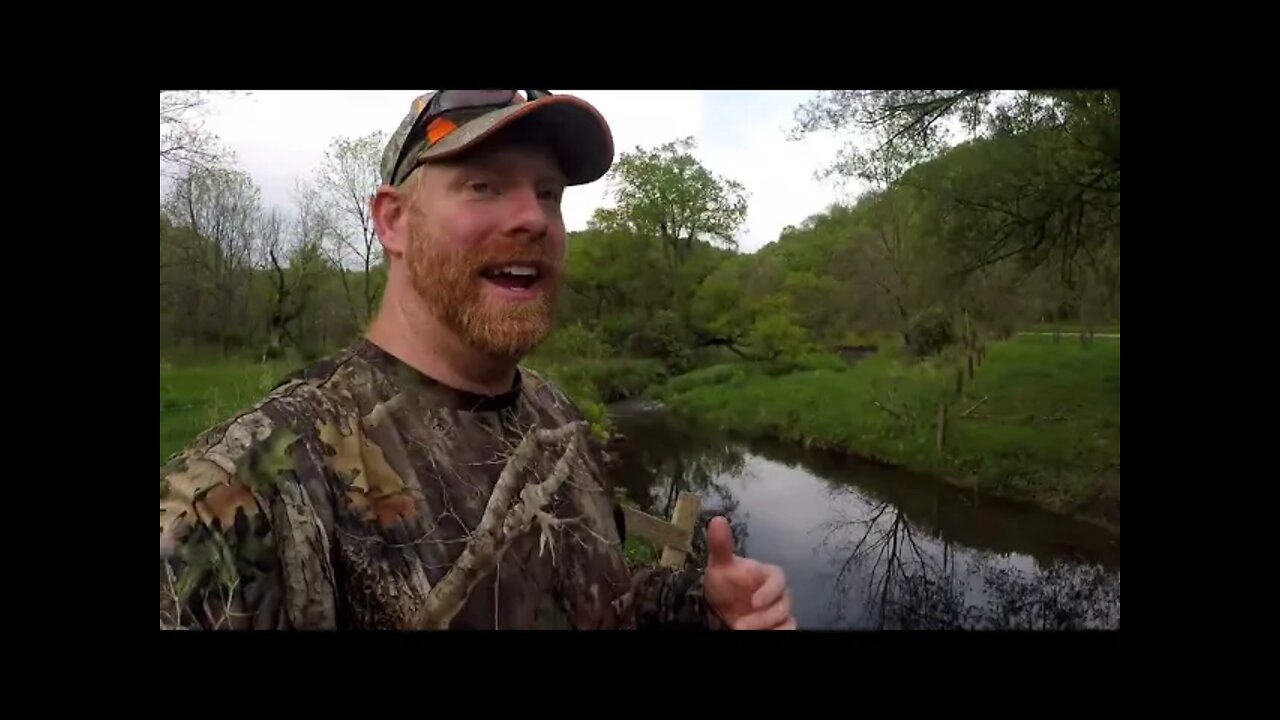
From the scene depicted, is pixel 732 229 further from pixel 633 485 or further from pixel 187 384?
pixel 187 384

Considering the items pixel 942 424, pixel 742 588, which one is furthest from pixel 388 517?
pixel 942 424

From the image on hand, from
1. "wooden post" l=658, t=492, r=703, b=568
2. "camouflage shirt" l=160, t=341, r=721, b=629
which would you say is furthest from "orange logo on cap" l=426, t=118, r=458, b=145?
"wooden post" l=658, t=492, r=703, b=568

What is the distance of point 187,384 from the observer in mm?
2553

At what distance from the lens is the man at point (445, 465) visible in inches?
86.0

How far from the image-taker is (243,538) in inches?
83.2

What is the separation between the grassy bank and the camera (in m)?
2.79

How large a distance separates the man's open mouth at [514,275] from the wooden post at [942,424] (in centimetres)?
160

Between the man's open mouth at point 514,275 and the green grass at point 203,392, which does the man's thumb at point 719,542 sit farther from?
the green grass at point 203,392

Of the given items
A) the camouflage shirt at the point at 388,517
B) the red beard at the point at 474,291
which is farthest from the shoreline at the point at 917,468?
the red beard at the point at 474,291

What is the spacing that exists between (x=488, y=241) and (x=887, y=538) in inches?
69.7

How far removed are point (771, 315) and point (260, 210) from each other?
1913 millimetres

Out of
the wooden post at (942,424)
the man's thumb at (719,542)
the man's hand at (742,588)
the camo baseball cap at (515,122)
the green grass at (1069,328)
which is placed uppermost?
the camo baseball cap at (515,122)
